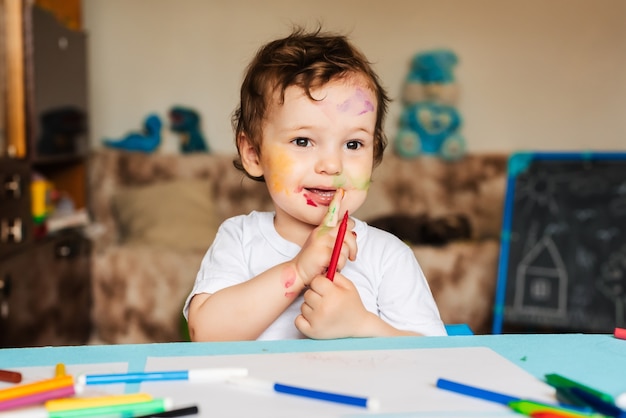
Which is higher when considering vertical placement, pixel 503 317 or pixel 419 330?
pixel 419 330

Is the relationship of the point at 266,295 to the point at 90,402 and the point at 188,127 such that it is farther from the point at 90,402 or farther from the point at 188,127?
the point at 188,127

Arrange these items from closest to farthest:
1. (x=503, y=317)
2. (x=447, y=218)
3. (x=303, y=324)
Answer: (x=303, y=324) < (x=503, y=317) < (x=447, y=218)

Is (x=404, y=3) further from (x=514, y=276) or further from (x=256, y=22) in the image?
(x=514, y=276)

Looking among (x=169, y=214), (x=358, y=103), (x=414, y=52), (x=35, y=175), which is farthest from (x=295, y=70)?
(x=414, y=52)

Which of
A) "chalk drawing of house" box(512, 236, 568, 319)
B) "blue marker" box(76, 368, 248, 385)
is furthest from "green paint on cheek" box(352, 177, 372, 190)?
"chalk drawing of house" box(512, 236, 568, 319)

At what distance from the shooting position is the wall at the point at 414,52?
326 centimetres

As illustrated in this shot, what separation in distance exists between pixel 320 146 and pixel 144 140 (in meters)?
2.40

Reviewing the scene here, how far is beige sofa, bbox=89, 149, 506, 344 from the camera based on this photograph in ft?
8.89

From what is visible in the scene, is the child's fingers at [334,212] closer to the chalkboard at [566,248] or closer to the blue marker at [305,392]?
the blue marker at [305,392]

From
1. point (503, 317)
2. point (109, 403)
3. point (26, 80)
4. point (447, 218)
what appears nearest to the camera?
point (109, 403)

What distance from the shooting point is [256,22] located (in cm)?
328

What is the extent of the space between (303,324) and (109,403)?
12.8 inches

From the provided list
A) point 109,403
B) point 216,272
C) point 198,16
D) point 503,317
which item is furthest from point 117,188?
point 109,403

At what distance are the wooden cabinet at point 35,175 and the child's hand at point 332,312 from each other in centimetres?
Result: 140
